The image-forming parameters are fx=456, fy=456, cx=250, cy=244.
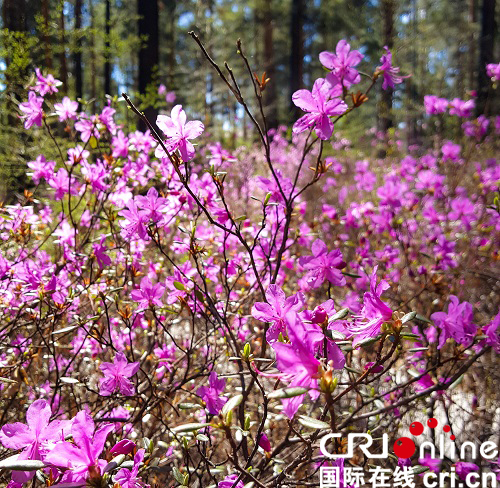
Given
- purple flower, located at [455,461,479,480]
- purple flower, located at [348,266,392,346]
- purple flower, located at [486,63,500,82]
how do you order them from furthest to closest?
purple flower, located at [486,63,500,82]
purple flower, located at [455,461,479,480]
purple flower, located at [348,266,392,346]

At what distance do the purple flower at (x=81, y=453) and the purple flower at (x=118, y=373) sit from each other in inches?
18.3

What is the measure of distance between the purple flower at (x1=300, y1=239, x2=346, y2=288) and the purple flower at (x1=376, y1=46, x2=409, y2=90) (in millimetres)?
612

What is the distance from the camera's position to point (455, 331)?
1.37m

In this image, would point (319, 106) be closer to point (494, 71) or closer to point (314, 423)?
point (314, 423)

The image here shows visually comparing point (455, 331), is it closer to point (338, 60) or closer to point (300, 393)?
point (300, 393)

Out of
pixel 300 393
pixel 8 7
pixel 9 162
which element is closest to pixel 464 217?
pixel 300 393

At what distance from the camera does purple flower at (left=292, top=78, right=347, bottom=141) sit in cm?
132

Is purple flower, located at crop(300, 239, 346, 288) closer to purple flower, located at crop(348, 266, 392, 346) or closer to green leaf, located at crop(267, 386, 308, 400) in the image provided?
purple flower, located at crop(348, 266, 392, 346)

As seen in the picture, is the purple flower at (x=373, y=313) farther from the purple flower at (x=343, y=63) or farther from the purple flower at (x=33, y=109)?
the purple flower at (x=33, y=109)

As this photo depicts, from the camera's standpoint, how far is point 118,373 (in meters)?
1.44

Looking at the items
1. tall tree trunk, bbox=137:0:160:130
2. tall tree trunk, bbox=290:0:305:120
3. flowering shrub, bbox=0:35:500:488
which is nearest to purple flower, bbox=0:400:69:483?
flowering shrub, bbox=0:35:500:488

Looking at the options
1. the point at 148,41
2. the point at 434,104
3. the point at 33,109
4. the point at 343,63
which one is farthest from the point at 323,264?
the point at 148,41

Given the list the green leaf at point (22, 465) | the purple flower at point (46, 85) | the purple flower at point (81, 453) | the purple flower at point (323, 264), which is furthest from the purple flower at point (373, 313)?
the purple flower at point (46, 85)

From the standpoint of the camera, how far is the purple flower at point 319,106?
132cm
